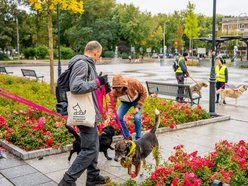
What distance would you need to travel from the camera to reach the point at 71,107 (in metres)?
4.53

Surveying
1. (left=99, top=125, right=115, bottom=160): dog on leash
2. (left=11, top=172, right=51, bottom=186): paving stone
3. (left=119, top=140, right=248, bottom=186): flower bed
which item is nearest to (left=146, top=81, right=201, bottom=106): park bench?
(left=99, top=125, right=115, bottom=160): dog on leash

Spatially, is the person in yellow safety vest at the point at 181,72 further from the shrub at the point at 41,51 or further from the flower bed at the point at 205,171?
the shrub at the point at 41,51

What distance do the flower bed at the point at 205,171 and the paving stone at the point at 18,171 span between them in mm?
1874

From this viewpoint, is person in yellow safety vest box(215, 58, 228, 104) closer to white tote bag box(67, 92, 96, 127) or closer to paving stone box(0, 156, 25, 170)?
paving stone box(0, 156, 25, 170)

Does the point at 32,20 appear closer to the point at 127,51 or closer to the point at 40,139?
the point at 127,51

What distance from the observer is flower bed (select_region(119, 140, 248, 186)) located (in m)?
4.23

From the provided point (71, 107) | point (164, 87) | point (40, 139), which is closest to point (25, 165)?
point (40, 139)

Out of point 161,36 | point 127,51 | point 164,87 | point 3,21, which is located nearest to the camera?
point 164,87

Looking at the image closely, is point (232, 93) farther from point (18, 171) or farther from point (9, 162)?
point (18, 171)

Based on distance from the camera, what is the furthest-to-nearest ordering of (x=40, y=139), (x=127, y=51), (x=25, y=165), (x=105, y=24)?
(x=127, y=51)
(x=105, y=24)
(x=40, y=139)
(x=25, y=165)

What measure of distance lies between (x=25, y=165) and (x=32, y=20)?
214ft

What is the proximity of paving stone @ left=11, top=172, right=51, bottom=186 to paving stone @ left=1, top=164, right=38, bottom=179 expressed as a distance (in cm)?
14

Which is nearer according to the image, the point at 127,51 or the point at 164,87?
the point at 164,87

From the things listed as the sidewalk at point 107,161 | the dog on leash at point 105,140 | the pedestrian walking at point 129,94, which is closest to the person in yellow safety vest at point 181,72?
the sidewalk at point 107,161
